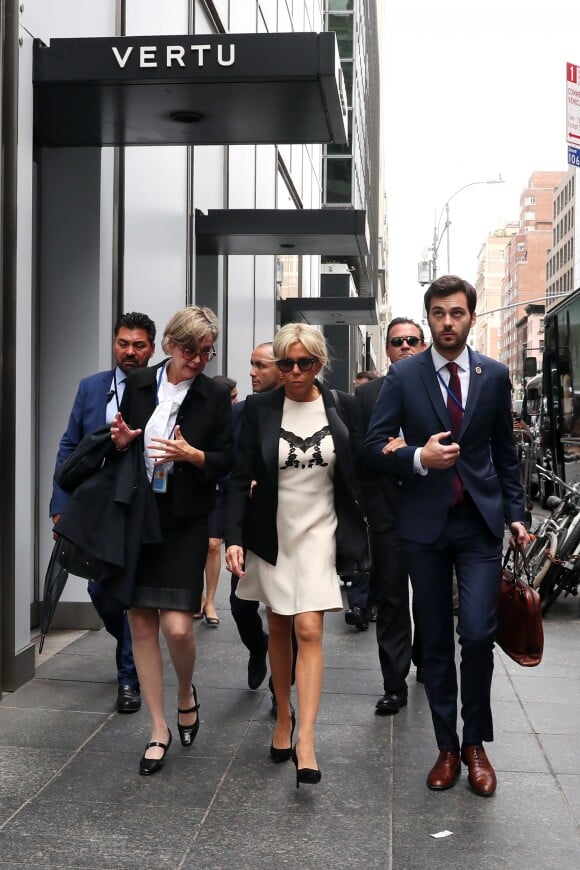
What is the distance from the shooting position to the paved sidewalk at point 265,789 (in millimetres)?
3852

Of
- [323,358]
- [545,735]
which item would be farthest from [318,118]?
[545,735]

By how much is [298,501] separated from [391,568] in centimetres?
150

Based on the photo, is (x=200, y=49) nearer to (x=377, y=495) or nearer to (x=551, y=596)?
(x=377, y=495)

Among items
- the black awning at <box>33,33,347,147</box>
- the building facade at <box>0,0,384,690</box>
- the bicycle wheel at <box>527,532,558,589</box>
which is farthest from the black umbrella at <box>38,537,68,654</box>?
the bicycle wheel at <box>527,532,558,589</box>

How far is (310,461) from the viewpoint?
15.5ft

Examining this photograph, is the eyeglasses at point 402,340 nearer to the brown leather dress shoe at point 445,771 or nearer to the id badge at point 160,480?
the id badge at point 160,480

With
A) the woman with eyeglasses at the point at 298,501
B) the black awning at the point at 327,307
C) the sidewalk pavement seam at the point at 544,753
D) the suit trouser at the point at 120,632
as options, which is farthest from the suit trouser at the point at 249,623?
the black awning at the point at 327,307

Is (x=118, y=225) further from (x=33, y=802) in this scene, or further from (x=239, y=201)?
(x=239, y=201)

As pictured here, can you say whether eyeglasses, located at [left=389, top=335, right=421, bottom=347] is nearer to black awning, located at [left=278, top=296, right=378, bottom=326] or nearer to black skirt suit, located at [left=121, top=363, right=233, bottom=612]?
black skirt suit, located at [left=121, top=363, right=233, bottom=612]

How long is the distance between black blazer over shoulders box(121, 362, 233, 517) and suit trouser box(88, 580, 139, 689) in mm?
1225

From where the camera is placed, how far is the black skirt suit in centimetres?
473

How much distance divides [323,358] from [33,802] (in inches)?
85.2

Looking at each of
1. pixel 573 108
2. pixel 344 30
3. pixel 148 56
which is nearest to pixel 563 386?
pixel 573 108

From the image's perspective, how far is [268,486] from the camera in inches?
187
